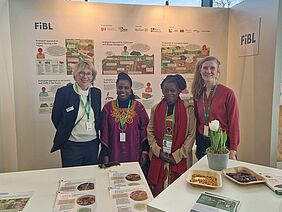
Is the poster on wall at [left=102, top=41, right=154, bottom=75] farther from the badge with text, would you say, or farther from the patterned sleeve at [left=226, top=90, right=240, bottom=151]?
the patterned sleeve at [left=226, top=90, right=240, bottom=151]

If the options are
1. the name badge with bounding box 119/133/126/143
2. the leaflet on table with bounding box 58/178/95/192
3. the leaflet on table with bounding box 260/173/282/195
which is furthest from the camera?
the name badge with bounding box 119/133/126/143

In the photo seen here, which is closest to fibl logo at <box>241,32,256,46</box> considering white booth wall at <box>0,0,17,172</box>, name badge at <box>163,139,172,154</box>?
name badge at <box>163,139,172,154</box>

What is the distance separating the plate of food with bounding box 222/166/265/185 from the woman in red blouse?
95 centimetres

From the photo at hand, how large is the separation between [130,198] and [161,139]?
3.56ft

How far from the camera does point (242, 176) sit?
1253 millimetres

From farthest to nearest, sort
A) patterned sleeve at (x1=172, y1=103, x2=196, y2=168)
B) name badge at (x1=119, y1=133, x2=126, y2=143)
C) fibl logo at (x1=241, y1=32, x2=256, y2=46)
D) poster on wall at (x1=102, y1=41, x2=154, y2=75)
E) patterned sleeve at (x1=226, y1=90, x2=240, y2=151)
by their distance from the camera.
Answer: poster on wall at (x1=102, y1=41, x2=154, y2=75) < fibl logo at (x1=241, y1=32, x2=256, y2=46) < name badge at (x1=119, y1=133, x2=126, y2=143) < patterned sleeve at (x1=172, y1=103, x2=196, y2=168) < patterned sleeve at (x1=226, y1=90, x2=240, y2=151)

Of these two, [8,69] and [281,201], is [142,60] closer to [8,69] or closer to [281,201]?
[8,69]


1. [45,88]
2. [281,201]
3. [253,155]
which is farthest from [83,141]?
[253,155]

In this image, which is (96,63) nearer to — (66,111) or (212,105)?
(66,111)

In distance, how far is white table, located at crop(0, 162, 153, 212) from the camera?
1.35 metres

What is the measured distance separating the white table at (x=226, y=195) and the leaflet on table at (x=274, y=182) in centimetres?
2

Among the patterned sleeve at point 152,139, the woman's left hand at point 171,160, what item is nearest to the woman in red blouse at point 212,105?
the woman's left hand at point 171,160

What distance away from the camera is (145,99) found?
3.53 meters

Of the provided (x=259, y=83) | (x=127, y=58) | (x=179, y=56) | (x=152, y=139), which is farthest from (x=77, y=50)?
(x=259, y=83)
